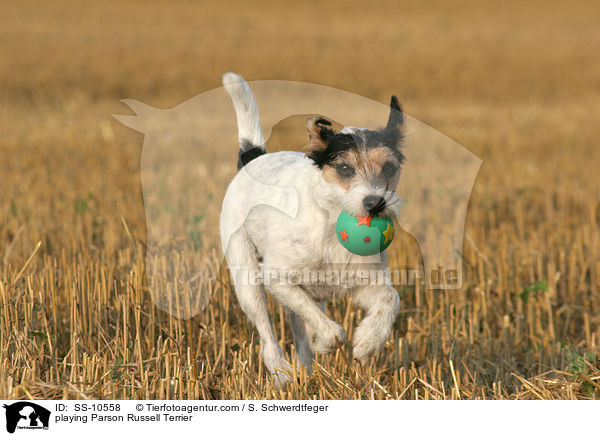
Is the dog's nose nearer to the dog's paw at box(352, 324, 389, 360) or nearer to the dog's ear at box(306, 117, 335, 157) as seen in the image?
the dog's ear at box(306, 117, 335, 157)

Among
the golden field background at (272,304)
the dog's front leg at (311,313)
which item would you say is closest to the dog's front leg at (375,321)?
the dog's front leg at (311,313)

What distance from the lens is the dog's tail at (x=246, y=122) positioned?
3.58 metres

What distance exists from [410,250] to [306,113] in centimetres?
314

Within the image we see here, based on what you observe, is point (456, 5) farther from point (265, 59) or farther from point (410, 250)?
point (410, 250)

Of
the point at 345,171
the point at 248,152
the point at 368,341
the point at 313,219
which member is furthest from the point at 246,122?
the point at 368,341

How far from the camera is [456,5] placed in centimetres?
4925

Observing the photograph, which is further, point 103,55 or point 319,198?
point 103,55

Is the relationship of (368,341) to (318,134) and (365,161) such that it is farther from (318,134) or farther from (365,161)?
(318,134)

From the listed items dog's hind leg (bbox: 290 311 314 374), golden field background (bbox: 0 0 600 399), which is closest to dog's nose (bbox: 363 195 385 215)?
golden field background (bbox: 0 0 600 399)
